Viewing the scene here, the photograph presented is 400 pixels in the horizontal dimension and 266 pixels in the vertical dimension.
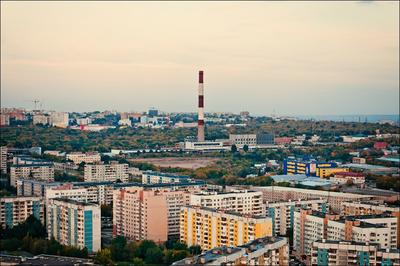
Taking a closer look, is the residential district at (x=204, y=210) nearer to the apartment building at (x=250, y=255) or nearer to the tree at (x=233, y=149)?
the apartment building at (x=250, y=255)

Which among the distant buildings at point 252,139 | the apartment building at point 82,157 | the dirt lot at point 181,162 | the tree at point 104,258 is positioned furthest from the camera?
the distant buildings at point 252,139

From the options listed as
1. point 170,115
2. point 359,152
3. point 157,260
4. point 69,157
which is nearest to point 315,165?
point 359,152

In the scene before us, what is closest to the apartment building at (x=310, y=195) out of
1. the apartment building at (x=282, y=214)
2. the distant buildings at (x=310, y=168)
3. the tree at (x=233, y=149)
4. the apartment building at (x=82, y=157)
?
the apartment building at (x=282, y=214)

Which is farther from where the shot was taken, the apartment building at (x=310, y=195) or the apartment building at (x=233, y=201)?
the apartment building at (x=310, y=195)

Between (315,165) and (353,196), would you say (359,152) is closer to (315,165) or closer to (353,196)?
(315,165)

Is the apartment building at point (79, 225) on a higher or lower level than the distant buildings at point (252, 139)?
lower

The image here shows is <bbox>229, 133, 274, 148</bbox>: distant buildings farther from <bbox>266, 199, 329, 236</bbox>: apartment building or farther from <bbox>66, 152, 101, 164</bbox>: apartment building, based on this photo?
<bbox>266, 199, 329, 236</bbox>: apartment building

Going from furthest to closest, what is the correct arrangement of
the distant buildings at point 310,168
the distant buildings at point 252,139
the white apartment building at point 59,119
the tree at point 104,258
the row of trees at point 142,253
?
the white apartment building at point 59,119 < the distant buildings at point 252,139 < the distant buildings at point 310,168 < the row of trees at point 142,253 < the tree at point 104,258
